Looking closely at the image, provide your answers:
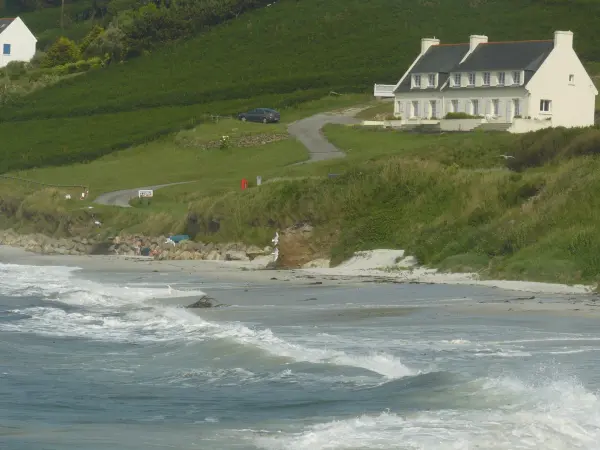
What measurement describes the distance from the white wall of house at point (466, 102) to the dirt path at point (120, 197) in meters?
22.9

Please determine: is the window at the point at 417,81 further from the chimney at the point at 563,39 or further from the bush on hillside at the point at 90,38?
the bush on hillside at the point at 90,38

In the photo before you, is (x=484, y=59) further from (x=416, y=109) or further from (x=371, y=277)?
(x=371, y=277)

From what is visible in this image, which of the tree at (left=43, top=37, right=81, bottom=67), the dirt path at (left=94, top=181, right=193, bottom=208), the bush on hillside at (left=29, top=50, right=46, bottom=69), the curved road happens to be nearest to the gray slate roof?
the curved road

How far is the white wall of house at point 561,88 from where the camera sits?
77.6 m

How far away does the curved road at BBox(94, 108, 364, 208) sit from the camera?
6038 cm

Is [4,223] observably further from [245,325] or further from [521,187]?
[245,325]

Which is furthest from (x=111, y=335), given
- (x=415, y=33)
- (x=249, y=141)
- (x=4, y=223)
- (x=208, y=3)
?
(x=208, y=3)

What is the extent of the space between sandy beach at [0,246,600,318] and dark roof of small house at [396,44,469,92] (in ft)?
124

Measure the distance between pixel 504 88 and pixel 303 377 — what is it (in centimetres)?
6240

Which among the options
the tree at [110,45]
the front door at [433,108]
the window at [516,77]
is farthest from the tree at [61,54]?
the window at [516,77]

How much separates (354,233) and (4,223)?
2882 cm

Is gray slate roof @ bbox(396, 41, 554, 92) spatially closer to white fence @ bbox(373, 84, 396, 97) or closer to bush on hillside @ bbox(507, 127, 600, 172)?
white fence @ bbox(373, 84, 396, 97)

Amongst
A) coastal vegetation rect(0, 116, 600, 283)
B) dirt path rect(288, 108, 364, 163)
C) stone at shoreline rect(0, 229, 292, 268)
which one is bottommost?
stone at shoreline rect(0, 229, 292, 268)

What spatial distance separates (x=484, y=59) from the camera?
81.1 metres
